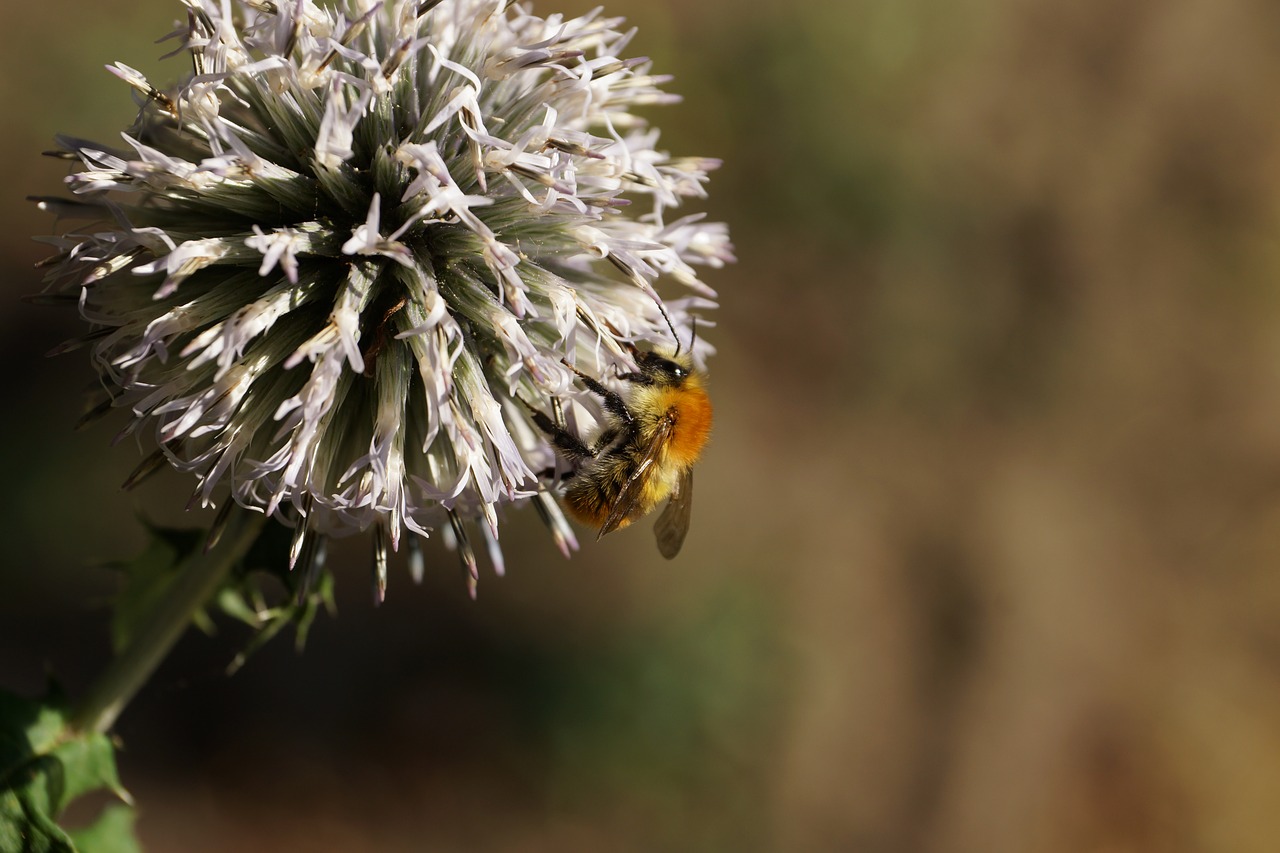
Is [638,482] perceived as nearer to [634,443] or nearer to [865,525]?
[634,443]

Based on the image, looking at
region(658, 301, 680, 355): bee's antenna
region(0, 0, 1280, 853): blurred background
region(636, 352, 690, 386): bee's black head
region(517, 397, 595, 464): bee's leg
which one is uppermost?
region(658, 301, 680, 355): bee's antenna

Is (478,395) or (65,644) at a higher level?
(478,395)

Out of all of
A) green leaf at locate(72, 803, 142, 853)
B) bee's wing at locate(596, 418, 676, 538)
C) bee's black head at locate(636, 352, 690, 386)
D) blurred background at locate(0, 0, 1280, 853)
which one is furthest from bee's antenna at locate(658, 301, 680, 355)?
blurred background at locate(0, 0, 1280, 853)

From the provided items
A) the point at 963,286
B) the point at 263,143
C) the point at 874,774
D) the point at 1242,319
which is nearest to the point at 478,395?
the point at 263,143

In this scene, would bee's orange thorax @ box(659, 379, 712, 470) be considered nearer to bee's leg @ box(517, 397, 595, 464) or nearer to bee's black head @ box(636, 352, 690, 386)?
bee's black head @ box(636, 352, 690, 386)

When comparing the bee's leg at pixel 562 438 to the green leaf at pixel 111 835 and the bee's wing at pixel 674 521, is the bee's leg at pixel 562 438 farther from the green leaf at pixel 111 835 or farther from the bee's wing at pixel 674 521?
the green leaf at pixel 111 835

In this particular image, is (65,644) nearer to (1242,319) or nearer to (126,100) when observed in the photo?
(126,100)
